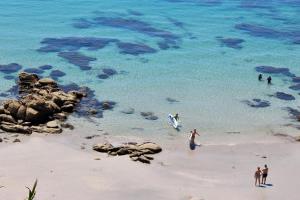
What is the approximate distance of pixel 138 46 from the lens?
61250mm

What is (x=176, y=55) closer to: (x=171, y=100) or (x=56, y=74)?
(x=171, y=100)

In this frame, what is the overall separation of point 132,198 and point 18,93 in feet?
67.1

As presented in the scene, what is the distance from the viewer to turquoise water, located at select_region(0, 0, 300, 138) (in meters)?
43.8

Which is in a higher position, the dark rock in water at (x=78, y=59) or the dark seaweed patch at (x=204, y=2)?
the dark seaweed patch at (x=204, y=2)

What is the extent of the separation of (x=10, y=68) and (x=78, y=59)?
762cm

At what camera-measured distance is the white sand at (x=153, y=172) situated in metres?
30.4

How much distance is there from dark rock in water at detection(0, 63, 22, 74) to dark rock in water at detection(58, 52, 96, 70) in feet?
18.3

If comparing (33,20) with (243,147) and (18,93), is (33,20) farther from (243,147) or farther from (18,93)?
(243,147)

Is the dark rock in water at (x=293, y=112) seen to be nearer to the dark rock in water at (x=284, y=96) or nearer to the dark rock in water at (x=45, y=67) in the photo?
the dark rock in water at (x=284, y=96)

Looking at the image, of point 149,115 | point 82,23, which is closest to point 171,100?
point 149,115

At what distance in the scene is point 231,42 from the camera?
6431 centimetres

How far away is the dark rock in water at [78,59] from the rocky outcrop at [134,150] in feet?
61.0

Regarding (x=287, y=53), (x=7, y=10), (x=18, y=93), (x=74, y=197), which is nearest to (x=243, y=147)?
(x=74, y=197)

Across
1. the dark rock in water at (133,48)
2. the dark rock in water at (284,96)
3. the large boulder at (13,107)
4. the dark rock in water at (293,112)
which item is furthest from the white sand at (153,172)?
the dark rock in water at (133,48)
